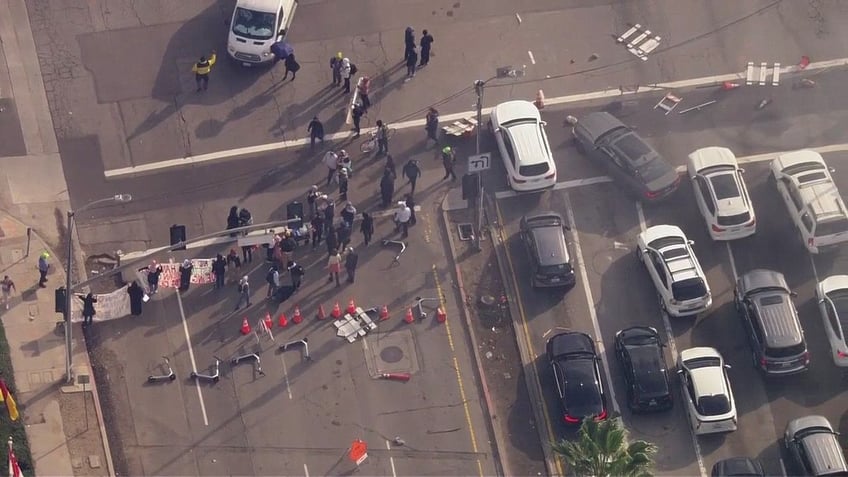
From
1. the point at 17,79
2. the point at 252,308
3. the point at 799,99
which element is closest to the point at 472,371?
the point at 252,308

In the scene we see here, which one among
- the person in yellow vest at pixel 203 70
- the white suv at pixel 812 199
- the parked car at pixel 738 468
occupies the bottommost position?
the parked car at pixel 738 468

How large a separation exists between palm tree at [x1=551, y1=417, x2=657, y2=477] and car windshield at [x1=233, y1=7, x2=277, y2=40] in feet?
67.8

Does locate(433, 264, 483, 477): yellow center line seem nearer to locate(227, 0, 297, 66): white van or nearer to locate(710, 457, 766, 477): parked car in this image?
locate(710, 457, 766, 477): parked car

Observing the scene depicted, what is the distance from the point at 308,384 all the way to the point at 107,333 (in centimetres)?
704

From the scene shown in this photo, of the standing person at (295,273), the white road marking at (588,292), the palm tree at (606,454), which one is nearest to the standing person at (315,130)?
the standing person at (295,273)

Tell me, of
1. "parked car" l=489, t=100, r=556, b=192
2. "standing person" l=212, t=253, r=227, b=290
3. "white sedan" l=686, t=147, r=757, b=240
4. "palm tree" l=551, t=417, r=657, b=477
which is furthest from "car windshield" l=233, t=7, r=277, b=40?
"palm tree" l=551, t=417, r=657, b=477

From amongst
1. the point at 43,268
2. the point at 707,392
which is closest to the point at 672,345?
the point at 707,392

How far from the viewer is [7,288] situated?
45.5 metres

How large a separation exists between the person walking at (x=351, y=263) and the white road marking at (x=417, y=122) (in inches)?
218

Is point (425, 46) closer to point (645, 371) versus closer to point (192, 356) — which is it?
point (192, 356)

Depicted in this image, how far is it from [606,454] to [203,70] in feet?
71.1

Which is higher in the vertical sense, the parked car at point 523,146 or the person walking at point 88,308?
the parked car at point 523,146

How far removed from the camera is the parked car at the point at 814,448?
40656 mm

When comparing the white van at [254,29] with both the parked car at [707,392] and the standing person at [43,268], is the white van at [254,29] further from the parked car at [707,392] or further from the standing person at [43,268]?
the parked car at [707,392]
